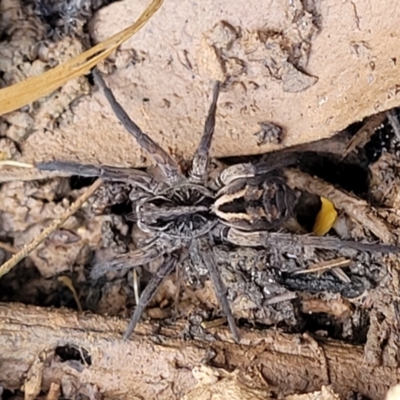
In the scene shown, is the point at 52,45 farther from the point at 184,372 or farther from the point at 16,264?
the point at 184,372

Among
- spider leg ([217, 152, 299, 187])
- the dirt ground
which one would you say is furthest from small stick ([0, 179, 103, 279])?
spider leg ([217, 152, 299, 187])

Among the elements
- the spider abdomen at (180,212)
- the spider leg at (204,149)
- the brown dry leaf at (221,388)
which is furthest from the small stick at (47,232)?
the brown dry leaf at (221,388)

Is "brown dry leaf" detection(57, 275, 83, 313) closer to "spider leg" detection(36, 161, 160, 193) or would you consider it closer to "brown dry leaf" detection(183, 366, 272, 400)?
"spider leg" detection(36, 161, 160, 193)

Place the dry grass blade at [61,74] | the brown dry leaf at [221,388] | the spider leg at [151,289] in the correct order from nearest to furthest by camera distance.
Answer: the brown dry leaf at [221,388] → the dry grass blade at [61,74] → the spider leg at [151,289]

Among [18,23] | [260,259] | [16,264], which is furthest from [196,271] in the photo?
[18,23]

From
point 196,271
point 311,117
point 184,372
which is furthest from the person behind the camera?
point 196,271

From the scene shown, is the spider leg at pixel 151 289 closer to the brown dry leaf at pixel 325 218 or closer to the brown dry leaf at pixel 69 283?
the brown dry leaf at pixel 69 283
